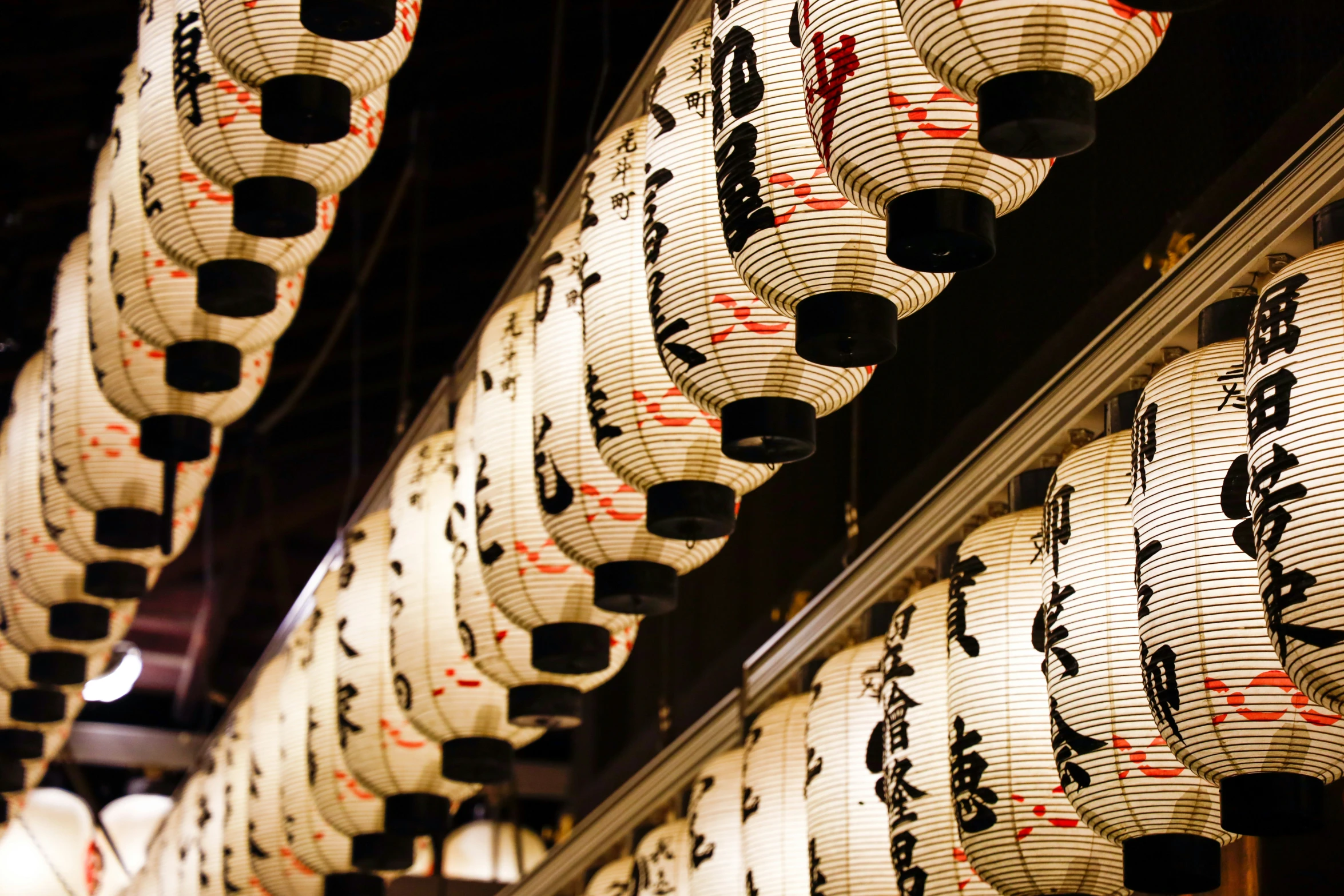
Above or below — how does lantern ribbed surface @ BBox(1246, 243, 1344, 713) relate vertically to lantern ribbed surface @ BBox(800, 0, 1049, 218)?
below

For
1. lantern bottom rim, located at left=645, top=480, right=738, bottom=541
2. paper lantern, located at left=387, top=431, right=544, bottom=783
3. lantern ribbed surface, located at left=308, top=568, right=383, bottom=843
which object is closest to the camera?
lantern bottom rim, located at left=645, top=480, right=738, bottom=541

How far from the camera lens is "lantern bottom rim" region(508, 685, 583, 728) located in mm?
3979

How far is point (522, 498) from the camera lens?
3.71 metres

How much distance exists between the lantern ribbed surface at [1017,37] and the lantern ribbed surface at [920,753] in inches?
46.2

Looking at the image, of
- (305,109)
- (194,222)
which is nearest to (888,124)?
(305,109)

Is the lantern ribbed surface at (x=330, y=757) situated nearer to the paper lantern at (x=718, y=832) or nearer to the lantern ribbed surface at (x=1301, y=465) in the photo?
the paper lantern at (x=718, y=832)

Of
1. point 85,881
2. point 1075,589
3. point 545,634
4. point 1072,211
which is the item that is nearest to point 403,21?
point 545,634

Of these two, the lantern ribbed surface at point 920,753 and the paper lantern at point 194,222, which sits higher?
the paper lantern at point 194,222

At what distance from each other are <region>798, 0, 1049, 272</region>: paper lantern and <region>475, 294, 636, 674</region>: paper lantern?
1.69 meters

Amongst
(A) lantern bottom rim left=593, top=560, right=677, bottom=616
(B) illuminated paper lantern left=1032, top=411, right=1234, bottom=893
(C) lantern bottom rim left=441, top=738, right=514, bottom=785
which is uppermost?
(A) lantern bottom rim left=593, top=560, right=677, bottom=616

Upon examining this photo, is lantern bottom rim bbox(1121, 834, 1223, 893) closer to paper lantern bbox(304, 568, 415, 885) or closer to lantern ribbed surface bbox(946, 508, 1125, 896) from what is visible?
lantern ribbed surface bbox(946, 508, 1125, 896)

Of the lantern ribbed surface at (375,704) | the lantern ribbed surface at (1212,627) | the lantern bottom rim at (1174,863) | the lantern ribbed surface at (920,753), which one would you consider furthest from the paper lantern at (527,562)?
the lantern ribbed surface at (1212,627)

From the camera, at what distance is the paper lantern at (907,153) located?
202 cm

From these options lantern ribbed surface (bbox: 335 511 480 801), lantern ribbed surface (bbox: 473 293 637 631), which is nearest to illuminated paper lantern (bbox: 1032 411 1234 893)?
lantern ribbed surface (bbox: 473 293 637 631)
